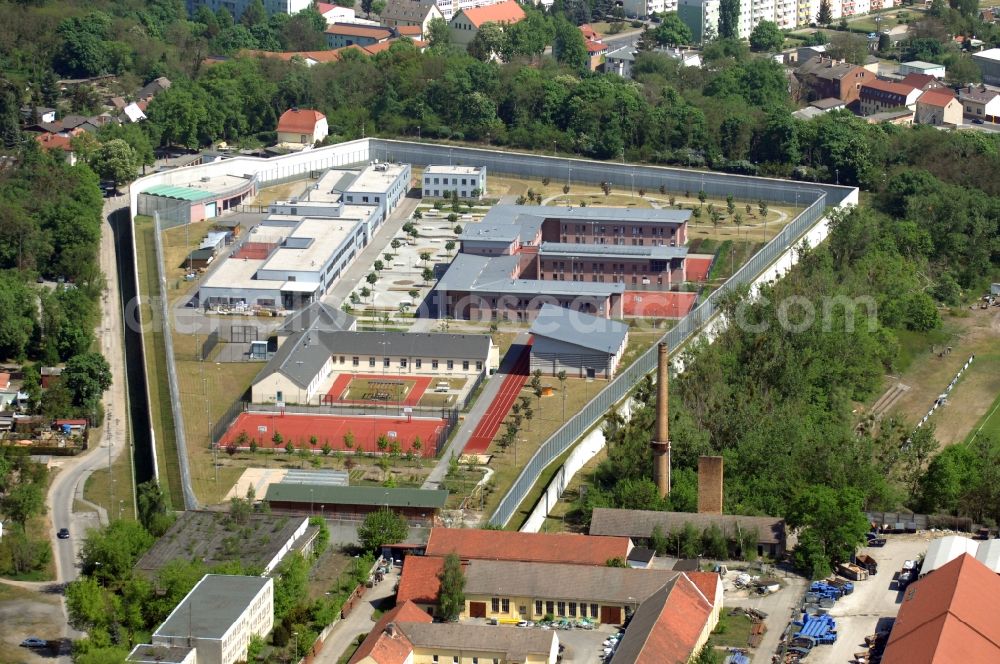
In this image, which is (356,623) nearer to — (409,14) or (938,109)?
(938,109)

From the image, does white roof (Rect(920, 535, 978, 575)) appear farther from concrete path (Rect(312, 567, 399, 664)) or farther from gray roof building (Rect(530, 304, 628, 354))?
gray roof building (Rect(530, 304, 628, 354))

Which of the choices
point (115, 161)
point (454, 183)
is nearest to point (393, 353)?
point (454, 183)

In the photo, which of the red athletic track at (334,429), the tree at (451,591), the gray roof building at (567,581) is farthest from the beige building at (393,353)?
the tree at (451,591)

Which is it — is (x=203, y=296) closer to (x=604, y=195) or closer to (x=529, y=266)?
(x=529, y=266)

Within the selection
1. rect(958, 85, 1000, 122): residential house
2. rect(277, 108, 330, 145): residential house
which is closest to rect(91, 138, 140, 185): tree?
rect(277, 108, 330, 145): residential house

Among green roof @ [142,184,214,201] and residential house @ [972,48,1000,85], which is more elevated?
green roof @ [142,184,214,201]

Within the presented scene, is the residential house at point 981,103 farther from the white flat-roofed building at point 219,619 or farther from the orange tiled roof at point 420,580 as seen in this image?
the white flat-roofed building at point 219,619
